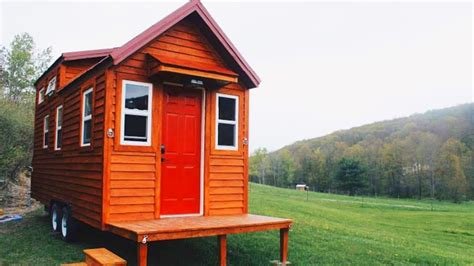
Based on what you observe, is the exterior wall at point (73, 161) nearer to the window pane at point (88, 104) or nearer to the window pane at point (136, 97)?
the window pane at point (88, 104)

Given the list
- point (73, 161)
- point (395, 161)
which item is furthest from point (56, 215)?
point (395, 161)

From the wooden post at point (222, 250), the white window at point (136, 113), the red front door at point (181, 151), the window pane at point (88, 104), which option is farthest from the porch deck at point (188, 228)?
the window pane at point (88, 104)

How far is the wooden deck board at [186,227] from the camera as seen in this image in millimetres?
5582

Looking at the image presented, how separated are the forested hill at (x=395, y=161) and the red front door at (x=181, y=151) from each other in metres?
64.0

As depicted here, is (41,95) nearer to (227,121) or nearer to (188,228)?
(227,121)

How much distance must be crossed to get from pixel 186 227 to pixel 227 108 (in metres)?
2.94

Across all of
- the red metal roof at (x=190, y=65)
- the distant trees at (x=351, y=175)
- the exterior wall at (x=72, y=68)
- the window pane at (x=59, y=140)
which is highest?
the exterior wall at (x=72, y=68)

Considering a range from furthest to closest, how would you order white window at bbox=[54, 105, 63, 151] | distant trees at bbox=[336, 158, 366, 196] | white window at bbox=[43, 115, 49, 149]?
1. distant trees at bbox=[336, 158, 366, 196]
2. white window at bbox=[43, 115, 49, 149]
3. white window at bbox=[54, 105, 63, 151]

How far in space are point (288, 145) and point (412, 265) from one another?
395ft

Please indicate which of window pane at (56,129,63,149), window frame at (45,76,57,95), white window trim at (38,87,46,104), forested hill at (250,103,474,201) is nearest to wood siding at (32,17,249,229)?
window pane at (56,129,63,149)

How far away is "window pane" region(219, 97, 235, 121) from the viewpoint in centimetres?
804

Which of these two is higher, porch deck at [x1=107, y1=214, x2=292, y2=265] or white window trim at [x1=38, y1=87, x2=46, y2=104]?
white window trim at [x1=38, y1=87, x2=46, y2=104]

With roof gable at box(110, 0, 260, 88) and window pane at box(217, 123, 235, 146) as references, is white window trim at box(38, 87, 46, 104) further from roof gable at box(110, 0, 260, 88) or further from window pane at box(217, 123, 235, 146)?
window pane at box(217, 123, 235, 146)

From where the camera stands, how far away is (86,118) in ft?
25.5
